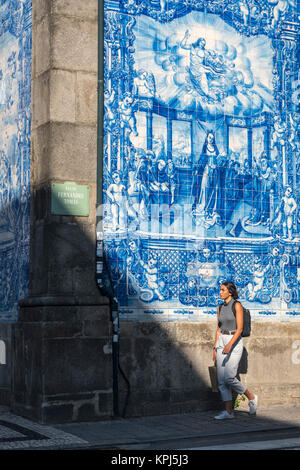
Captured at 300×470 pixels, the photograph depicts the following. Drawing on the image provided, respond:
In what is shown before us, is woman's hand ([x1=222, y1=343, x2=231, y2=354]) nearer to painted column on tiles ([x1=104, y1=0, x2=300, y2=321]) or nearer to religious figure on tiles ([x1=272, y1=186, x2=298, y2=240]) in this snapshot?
painted column on tiles ([x1=104, y1=0, x2=300, y2=321])

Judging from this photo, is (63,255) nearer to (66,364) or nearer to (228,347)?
(66,364)

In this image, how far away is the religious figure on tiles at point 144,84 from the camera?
37.6 ft

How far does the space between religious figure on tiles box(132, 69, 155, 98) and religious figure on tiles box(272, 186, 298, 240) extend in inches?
94.6

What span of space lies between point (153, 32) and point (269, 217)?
2956mm

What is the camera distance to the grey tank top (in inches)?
423

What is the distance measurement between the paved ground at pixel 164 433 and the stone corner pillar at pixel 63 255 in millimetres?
385

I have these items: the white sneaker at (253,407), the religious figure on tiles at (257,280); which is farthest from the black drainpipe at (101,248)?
the religious figure on tiles at (257,280)

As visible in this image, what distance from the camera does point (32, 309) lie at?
35.0 ft

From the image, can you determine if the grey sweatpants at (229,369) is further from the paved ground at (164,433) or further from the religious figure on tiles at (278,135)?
the religious figure on tiles at (278,135)

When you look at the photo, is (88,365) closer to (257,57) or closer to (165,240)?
(165,240)

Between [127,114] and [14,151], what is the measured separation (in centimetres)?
183

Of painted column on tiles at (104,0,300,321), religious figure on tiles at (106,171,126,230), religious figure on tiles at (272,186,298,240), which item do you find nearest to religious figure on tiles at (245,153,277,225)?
painted column on tiles at (104,0,300,321)
